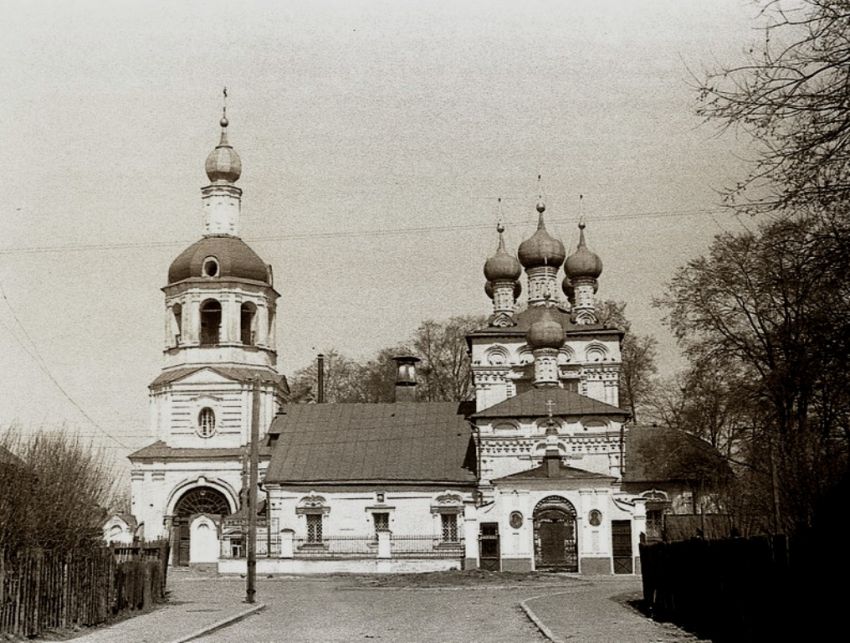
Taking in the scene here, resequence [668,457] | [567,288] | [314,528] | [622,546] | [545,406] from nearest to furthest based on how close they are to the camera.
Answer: [668,457] < [622,546] < [545,406] < [314,528] < [567,288]

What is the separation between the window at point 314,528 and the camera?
43.7 meters

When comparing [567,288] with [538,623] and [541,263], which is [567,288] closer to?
[541,263]

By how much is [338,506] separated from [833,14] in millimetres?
36378

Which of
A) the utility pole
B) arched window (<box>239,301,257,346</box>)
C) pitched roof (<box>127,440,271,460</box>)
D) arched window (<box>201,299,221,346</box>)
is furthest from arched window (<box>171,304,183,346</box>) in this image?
the utility pole

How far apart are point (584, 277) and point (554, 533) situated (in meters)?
15.7

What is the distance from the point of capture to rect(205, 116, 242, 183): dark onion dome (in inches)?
1879

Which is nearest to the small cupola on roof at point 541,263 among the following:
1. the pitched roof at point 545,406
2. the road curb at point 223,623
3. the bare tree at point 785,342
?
the pitched roof at point 545,406

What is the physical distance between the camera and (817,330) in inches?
460

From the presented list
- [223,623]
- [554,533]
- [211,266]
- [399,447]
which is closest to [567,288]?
[399,447]

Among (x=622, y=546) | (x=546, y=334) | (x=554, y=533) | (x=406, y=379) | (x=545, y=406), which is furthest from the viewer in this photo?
(x=406, y=379)

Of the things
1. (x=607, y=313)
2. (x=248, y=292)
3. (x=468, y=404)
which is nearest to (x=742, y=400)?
(x=468, y=404)

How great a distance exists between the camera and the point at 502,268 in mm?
51750

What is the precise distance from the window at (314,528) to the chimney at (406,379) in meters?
7.61

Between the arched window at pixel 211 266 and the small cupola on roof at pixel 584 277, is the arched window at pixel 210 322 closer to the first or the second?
the arched window at pixel 211 266
